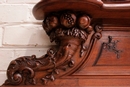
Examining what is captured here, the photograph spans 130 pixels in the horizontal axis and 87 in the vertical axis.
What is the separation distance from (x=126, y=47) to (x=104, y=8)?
0.58ft

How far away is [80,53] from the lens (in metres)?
0.84

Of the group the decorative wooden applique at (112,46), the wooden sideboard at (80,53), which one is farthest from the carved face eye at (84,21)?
the decorative wooden applique at (112,46)

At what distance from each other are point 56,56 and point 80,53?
84 mm

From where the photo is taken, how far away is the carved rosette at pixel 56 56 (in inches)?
A: 31.5

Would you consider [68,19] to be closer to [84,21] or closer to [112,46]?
[84,21]

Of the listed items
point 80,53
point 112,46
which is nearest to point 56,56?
point 80,53

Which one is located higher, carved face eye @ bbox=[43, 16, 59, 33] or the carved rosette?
carved face eye @ bbox=[43, 16, 59, 33]

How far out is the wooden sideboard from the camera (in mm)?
789

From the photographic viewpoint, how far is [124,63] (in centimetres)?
84

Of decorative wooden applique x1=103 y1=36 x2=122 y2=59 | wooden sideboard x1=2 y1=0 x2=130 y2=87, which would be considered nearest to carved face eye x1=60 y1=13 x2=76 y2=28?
wooden sideboard x1=2 y1=0 x2=130 y2=87

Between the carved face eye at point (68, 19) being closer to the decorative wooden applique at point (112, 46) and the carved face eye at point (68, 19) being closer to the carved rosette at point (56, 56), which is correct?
the carved rosette at point (56, 56)

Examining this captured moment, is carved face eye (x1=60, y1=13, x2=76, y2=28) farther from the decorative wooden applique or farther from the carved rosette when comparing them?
the decorative wooden applique

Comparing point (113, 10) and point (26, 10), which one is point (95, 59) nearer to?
point (113, 10)

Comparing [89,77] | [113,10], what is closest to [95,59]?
[89,77]
